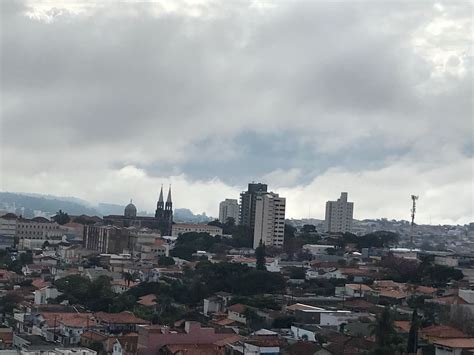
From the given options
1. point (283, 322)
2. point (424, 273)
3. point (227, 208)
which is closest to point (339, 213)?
point (227, 208)

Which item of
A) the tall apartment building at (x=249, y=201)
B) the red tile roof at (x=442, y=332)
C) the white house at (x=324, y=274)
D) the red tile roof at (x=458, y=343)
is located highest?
the tall apartment building at (x=249, y=201)

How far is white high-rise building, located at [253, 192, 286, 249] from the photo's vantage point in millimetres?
75000

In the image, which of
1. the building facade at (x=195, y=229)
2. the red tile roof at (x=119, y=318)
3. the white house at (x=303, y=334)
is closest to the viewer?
the white house at (x=303, y=334)

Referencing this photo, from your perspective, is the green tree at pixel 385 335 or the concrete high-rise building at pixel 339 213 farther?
the concrete high-rise building at pixel 339 213

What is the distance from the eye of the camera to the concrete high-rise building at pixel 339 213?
11569 centimetres

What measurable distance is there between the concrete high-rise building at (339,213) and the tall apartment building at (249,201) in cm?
2694

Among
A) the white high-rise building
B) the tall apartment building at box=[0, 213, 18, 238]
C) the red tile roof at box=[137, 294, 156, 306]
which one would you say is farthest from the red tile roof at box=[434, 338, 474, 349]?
the tall apartment building at box=[0, 213, 18, 238]

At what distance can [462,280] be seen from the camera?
163ft

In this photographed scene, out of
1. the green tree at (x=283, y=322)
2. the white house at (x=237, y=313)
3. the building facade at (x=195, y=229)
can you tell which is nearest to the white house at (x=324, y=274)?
the white house at (x=237, y=313)

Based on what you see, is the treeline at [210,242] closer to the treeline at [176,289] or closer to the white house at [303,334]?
the treeline at [176,289]

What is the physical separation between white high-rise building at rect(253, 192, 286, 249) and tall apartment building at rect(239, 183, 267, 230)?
7094 millimetres

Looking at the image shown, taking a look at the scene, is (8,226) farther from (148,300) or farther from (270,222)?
(148,300)

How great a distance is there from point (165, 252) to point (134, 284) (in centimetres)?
2025

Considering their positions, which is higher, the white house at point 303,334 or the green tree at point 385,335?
the green tree at point 385,335
